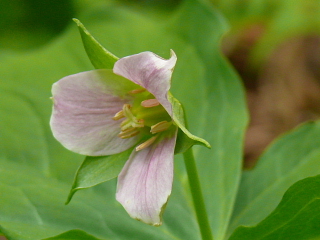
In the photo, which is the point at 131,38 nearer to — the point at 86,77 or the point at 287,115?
the point at 86,77

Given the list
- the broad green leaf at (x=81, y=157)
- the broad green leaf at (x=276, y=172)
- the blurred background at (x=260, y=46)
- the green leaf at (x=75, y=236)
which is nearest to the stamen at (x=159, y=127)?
the green leaf at (x=75, y=236)

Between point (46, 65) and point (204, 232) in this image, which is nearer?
point (204, 232)

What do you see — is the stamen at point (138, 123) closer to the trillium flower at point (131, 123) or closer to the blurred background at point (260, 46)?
the trillium flower at point (131, 123)

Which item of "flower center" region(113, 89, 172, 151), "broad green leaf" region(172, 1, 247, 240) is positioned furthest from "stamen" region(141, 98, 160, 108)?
"broad green leaf" region(172, 1, 247, 240)

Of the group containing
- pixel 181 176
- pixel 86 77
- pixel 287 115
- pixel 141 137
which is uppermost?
pixel 86 77

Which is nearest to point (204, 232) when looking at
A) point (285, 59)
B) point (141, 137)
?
point (141, 137)

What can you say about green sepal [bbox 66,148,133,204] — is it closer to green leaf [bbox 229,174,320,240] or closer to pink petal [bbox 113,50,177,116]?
pink petal [bbox 113,50,177,116]
